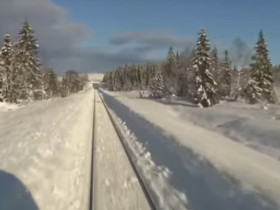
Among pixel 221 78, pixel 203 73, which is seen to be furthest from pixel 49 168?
pixel 221 78

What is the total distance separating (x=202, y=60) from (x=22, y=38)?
27.5 meters

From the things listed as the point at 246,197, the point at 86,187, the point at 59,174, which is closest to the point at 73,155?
the point at 59,174

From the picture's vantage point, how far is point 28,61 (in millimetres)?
60969

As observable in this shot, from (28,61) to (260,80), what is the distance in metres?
33.2

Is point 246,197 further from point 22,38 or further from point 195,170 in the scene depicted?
point 22,38

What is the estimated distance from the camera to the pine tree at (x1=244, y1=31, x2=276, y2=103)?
186ft

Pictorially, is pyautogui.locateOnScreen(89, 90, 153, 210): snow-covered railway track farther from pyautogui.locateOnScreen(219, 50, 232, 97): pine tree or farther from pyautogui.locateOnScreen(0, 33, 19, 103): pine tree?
pyautogui.locateOnScreen(219, 50, 232, 97): pine tree

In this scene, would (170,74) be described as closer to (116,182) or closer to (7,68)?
(7,68)

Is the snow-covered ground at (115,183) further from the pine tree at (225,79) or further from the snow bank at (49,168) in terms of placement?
the pine tree at (225,79)

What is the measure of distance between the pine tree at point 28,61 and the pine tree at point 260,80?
3099cm

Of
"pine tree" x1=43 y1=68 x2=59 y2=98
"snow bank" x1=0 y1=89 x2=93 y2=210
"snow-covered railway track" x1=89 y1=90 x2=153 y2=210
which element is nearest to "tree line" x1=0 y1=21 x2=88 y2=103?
"pine tree" x1=43 y1=68 x2=59 y2=98

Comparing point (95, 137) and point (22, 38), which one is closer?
point (95, 137)

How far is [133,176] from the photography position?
9.83 meters

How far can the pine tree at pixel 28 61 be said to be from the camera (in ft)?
191
